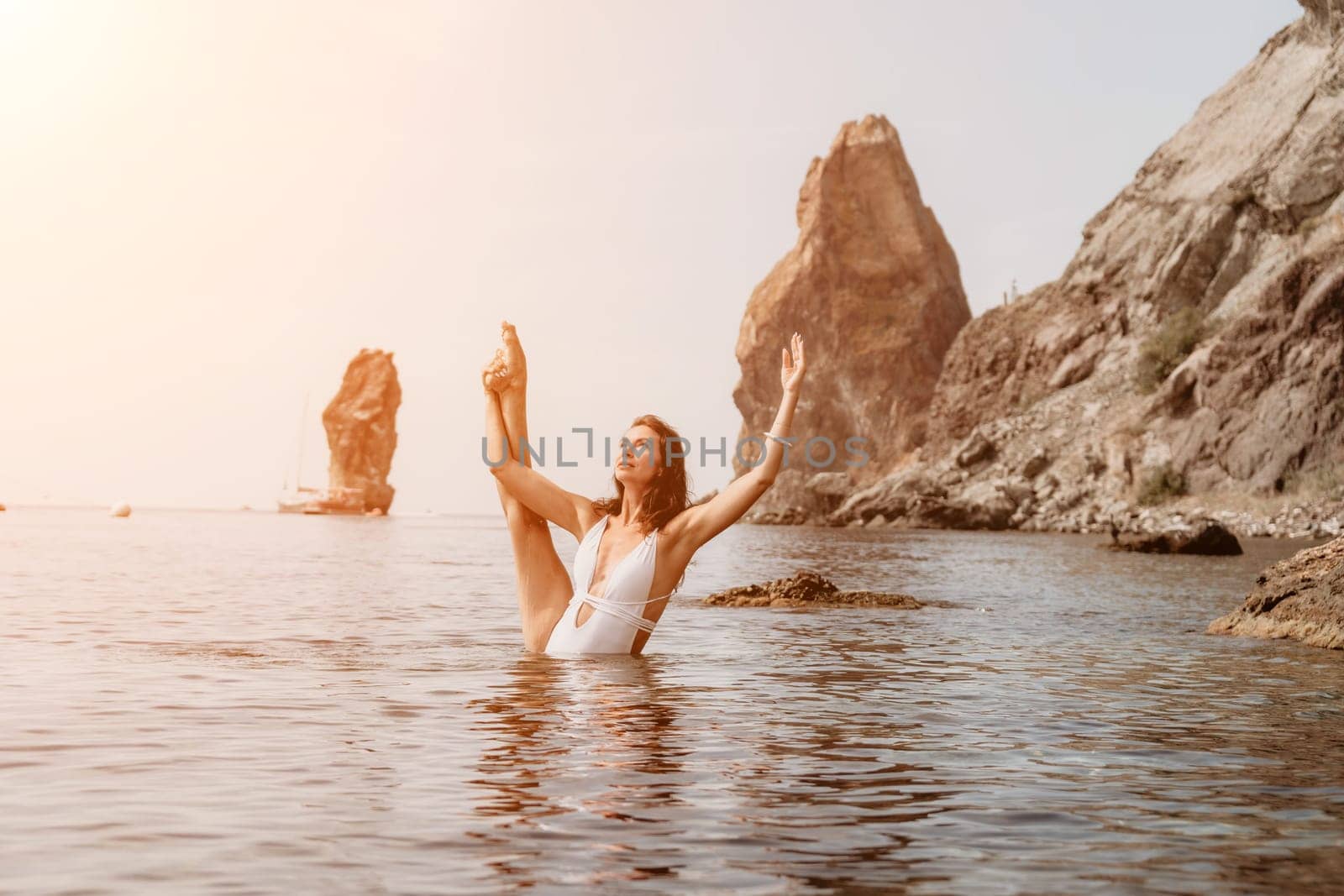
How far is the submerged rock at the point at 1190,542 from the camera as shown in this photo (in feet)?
144

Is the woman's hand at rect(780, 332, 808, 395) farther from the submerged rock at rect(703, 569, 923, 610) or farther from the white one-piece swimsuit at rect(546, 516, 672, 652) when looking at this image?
the submerged rock at rect(703, 569, 923, 610)

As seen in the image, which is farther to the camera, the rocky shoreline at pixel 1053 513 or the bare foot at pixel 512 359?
the rocky shoreline at pixel 1053 513

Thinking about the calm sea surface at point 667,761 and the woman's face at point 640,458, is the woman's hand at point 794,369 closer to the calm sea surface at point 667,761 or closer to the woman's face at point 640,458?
the woman's face at point 640,458

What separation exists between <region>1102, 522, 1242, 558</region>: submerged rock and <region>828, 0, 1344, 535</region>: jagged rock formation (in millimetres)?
19597

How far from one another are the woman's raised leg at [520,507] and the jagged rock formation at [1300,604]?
8.58 m

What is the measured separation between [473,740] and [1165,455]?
276 feet

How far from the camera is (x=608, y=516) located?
1069cm

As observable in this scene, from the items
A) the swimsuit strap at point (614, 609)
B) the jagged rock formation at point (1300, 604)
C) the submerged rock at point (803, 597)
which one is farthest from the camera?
the submerged rock at point (803, 597)

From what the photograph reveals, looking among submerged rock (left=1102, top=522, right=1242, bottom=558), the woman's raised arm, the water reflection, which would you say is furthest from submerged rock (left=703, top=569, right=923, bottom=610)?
submerged rock (left=1102, top=522, right=1242, bottom=558)

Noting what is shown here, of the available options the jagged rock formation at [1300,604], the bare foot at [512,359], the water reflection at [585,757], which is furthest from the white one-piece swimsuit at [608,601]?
the jagged rock formation at [1300,604]

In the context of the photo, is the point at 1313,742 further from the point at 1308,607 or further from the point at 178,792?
the point at 1308,607

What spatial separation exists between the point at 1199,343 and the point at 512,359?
9156cm

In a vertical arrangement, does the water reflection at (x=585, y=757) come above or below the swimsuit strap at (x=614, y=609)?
below

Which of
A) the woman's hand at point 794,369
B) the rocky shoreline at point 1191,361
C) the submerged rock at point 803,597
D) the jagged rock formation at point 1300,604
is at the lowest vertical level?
the submerged rock at point 803,597
